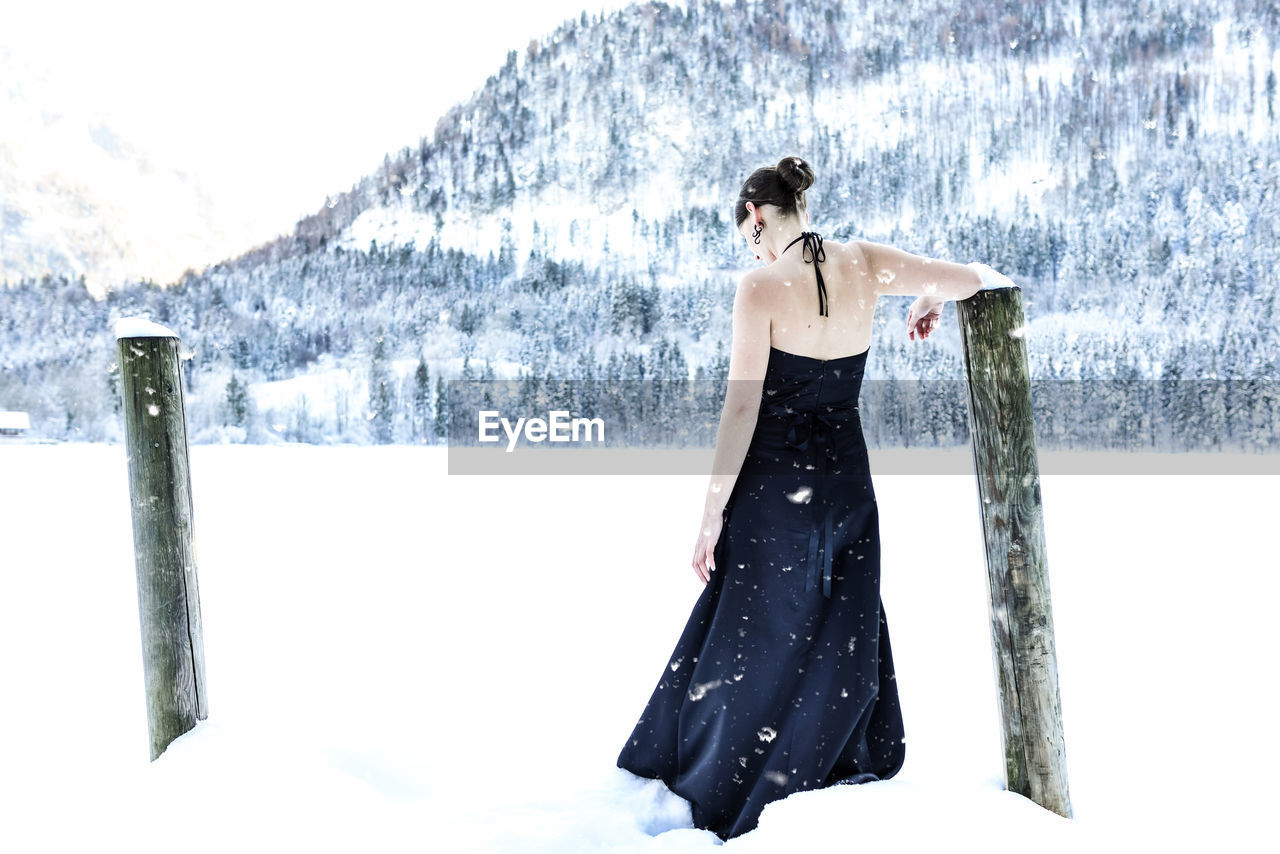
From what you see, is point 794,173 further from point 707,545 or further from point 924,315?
point 707,545

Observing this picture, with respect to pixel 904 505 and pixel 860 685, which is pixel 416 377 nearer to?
pixel 904 505

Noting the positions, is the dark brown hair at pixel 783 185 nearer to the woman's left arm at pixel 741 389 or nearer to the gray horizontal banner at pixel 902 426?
the woman's left arm at pixel 741 389

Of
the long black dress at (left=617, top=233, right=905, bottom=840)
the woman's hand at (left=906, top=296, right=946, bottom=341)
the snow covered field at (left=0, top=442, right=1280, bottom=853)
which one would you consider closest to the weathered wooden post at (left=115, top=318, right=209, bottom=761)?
the snow covered field at (left=0, top=442, right=1280, bottom=853)

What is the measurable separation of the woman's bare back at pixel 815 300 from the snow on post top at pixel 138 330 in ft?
5.79

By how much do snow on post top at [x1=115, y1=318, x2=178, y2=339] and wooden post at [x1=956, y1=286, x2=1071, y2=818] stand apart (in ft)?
7.55

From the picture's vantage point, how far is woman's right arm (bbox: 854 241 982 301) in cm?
184

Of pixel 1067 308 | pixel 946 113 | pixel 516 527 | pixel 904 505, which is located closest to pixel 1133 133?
pixel 946 113

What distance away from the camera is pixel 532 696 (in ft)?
10.6

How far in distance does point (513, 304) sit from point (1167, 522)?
3575 centimetres

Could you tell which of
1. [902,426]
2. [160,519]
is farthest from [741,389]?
[902,426]

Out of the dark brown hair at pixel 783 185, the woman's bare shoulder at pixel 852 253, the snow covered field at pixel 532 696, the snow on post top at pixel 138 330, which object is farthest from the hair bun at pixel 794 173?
the snow on post top at pixel 138 330

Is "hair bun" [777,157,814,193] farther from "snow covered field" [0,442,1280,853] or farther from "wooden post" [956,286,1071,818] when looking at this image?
"snow covered field" [0,442,1280,853]

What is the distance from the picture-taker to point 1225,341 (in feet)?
105

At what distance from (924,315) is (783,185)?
1.90ft
